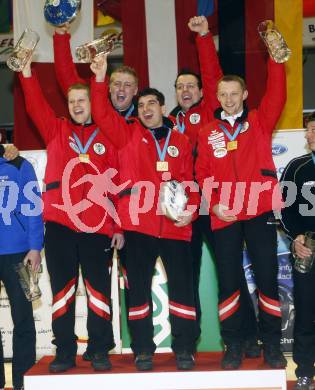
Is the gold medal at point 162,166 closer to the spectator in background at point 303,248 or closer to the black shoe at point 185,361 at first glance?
the spectator in background at point 303,248

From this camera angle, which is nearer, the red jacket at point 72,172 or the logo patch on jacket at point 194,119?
the red jacket at point 72,172

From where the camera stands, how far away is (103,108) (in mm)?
3766

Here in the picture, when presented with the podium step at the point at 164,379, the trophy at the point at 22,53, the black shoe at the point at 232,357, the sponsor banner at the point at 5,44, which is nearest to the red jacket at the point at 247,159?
the black shoe at the point at 232,357

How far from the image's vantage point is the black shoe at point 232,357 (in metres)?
3.69

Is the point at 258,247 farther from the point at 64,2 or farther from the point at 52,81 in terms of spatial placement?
the point at 52,81

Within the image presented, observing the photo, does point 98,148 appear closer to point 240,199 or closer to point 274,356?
point 240,199

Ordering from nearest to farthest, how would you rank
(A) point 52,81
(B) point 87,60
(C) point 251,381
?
(C) point 251,381 → (B) point 87,60 → (A) point 52,81

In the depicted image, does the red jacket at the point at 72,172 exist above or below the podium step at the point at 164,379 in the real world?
above

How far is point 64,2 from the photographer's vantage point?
14.0 feet

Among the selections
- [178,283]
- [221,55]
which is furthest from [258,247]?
[221,55]

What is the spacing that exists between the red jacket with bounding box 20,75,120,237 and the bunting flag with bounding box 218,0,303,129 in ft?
7.38

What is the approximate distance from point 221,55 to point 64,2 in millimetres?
2022

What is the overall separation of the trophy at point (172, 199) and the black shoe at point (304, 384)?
4.45 ft

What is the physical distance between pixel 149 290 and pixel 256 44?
9.90ft
